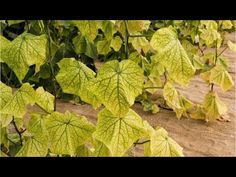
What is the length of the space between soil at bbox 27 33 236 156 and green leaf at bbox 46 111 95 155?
1673 millimetres

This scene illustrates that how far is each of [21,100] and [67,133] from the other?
17 centimetres

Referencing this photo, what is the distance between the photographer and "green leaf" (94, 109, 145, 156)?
1.09 m

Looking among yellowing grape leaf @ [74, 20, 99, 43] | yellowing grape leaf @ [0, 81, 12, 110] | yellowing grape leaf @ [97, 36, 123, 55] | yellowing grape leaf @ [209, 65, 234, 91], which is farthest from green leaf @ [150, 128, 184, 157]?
yellowing grape leaf @ [209, 65, 234, 91]

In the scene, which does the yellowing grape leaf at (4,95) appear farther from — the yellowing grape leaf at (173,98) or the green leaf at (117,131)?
the yellowing grape leaf at (173,98)

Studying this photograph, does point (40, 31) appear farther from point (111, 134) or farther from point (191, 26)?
point (191, 26)

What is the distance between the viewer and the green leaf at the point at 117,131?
1.09 m

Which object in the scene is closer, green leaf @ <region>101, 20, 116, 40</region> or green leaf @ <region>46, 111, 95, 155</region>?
green leaf @ <region>46, 111, 95, 155</region>

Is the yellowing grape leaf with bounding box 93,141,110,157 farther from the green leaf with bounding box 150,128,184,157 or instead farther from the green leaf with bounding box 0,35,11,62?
the green leaf with bounding box 0,35,11,62

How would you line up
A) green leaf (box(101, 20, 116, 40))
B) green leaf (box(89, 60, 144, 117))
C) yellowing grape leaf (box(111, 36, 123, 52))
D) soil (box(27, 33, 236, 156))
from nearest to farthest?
green leaf (box(89, 60, 144, 117)) → green leaf (box(101, 20, 116, 40)) → yellowing grape leaf (box(111, 36, 123, 52)) → soil (box(27, 33, 236, 156))

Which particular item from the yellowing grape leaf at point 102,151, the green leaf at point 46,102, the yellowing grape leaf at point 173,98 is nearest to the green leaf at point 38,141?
the green leaf at point 46,102

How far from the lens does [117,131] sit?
1108 millimetres

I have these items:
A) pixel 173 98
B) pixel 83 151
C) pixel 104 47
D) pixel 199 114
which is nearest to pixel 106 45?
pixel 104 47
